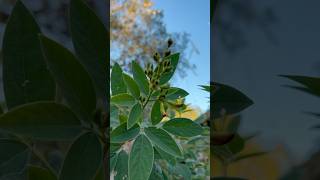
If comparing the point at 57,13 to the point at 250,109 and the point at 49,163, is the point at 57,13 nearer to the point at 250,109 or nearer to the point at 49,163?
the point at 49,163

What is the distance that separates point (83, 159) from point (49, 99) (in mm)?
128

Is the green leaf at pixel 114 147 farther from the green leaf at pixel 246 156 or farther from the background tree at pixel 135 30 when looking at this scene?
the background tree at pixel 135 30

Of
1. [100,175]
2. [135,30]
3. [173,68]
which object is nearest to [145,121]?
[173,68]

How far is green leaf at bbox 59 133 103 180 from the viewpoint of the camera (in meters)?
0.70

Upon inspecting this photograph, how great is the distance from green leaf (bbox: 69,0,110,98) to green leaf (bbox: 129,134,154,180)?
22cm

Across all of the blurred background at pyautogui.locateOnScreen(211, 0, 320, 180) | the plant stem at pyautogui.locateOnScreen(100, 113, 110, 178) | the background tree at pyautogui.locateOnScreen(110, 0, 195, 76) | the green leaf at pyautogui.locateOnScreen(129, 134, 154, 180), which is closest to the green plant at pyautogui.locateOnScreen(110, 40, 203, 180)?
the green leaf at pyautogui.locateOnScreen(129, 134, 154, 180)

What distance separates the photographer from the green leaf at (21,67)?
2.26 ft

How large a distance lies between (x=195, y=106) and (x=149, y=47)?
715mm

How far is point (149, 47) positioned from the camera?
1906 millimetres

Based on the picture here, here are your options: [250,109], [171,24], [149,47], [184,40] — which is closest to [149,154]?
[250,109]

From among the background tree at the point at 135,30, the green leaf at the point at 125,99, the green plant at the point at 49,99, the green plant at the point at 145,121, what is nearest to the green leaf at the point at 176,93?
the green plant at the point at 145,121

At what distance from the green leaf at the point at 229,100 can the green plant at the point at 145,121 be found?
0.76 feet

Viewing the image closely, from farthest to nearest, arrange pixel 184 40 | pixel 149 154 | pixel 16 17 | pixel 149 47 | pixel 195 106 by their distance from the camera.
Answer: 1. pixel 149 47
2. pixel 184 40
3. pixel 195 106
4. pixel 149 154
5. pixel 16 17

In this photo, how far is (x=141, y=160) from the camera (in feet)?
2.91
